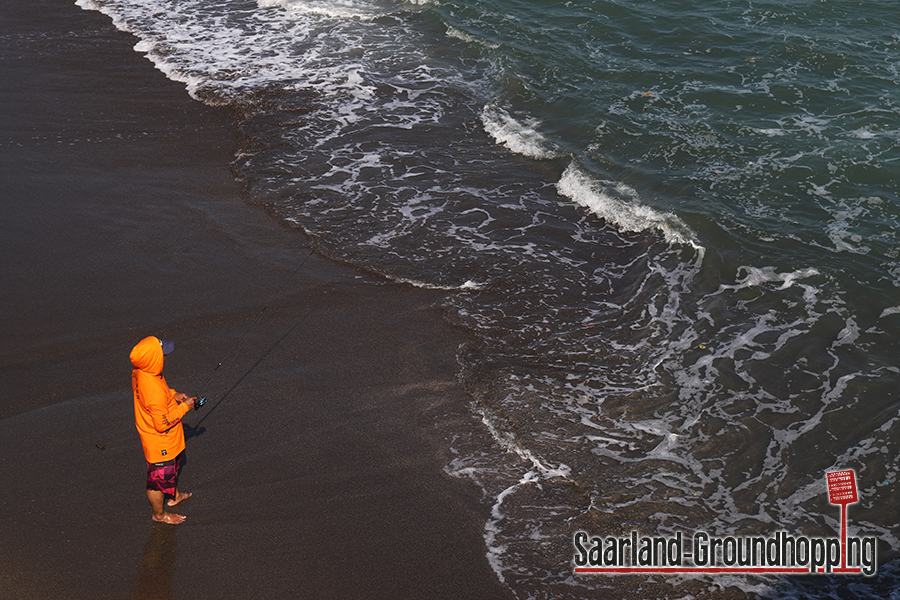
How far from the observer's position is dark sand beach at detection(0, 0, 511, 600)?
5.75 meters

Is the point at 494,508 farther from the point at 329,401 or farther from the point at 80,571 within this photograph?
the point at 80,571

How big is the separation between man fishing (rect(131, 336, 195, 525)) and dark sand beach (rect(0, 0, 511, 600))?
12.7 inches

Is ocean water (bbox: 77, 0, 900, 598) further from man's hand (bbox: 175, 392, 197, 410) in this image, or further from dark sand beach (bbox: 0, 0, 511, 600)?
man's hand (bbox: 175, 392, 197, 410)

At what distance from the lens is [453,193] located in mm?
11766

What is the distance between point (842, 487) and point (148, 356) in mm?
5188

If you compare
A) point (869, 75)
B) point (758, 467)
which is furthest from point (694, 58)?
point (758, 467)

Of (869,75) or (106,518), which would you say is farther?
(869,75)

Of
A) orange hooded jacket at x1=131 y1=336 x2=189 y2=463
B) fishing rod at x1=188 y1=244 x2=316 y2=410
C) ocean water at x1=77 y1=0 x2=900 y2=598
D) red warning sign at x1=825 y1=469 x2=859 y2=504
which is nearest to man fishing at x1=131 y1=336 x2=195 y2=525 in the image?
orange hooded jacket at x1=131 y1=336 x2=189 y2=463

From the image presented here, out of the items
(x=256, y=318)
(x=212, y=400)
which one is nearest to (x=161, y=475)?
(x=212, y=400)

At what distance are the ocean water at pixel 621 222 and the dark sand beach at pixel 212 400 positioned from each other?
19.8 inches

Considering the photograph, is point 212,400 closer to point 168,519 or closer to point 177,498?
point 177,498

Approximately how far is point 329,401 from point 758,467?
4.14 metres

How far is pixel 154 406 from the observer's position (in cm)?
564

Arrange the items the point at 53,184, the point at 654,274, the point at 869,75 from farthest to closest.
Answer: the point at 869,75
the point at 53,184
the point at 654,274
